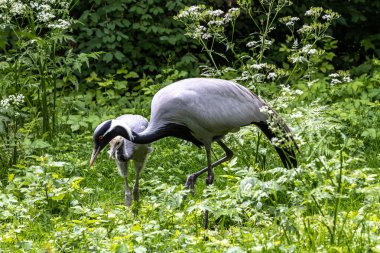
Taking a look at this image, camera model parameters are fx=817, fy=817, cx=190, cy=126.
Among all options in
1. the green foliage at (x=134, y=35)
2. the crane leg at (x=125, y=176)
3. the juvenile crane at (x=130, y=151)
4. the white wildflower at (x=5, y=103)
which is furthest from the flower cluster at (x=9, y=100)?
the green foliage at (x=134, y=35)

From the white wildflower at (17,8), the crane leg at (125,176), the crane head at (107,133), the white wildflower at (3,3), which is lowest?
the crane leg at (125,176)

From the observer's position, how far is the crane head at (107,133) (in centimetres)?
552

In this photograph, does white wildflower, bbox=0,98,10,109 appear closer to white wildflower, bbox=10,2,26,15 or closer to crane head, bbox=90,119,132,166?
white wildflower, bbox=10,2,26,15

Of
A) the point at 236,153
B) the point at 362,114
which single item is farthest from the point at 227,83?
the point at 362,114

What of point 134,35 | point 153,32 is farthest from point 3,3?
point 134,35

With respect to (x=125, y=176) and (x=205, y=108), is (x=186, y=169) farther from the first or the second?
(x=205, y=108)

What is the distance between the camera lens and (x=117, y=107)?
30.1 ft

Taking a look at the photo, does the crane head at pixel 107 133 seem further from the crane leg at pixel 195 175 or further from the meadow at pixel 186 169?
the crane leg at pixel 195 175

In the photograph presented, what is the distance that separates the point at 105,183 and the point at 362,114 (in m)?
2.71

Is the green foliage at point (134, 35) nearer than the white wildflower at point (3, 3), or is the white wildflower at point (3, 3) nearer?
the white wildflower at point (3, 3)

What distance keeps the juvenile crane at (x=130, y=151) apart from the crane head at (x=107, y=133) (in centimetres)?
41

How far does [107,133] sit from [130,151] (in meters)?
0.56

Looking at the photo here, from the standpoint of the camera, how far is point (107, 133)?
553 centimetres

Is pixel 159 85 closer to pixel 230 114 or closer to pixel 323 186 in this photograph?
pixel 230 114
